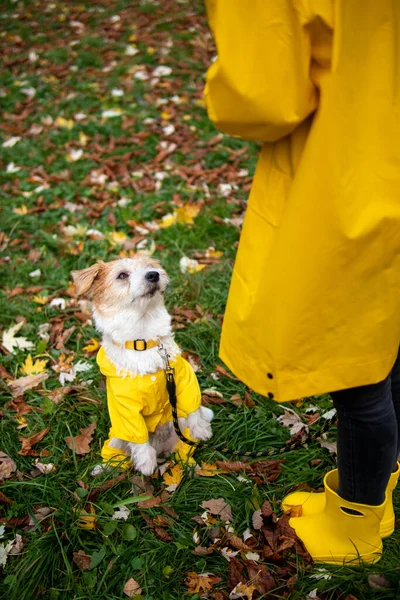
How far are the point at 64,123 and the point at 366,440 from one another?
6.31 metres

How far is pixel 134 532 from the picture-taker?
2551 mm

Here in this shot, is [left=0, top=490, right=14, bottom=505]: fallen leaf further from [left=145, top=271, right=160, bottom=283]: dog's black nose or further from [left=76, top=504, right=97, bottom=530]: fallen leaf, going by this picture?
[left=145, top=271, right=160, bottom=283]: dog's black nose

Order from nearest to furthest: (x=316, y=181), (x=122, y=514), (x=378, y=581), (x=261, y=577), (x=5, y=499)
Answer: (x=316, y=181) → (x=378, y=581) → (x=261, y=577) → (x=122, y=514) → (x=5, y=499)

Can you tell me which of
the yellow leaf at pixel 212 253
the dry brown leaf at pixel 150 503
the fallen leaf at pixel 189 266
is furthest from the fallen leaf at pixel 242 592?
the yellow leaf at pixel 212 253

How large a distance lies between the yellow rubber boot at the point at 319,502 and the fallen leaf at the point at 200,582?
469mm

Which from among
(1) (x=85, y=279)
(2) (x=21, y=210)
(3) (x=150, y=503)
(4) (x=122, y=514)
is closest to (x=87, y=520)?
(4) (x=122, y=514)

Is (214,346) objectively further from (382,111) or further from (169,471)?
(382,111)

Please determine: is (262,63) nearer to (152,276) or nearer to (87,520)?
(152,276)

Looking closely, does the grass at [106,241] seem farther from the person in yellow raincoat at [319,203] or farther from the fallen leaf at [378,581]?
the person in yellow raincoat at [319,203]

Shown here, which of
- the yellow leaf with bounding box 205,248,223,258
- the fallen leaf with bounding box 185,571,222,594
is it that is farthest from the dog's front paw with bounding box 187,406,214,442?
the yellow leaf with bounding box 205,248,223,258

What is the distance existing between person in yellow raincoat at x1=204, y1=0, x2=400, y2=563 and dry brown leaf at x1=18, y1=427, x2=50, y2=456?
1.71 meters

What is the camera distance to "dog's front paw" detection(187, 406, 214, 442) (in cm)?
291

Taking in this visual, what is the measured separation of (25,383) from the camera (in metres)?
3.57

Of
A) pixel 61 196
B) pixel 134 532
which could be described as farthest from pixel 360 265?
pixel 61 196
